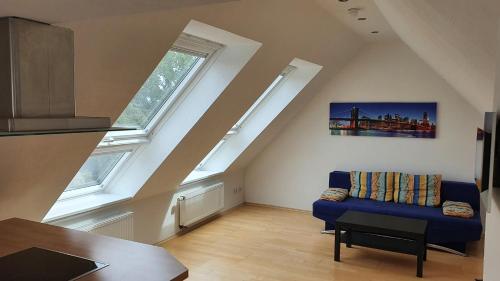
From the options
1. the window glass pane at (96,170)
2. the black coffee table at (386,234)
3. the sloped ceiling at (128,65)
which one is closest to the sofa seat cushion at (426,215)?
the black coffee table at (386,234)

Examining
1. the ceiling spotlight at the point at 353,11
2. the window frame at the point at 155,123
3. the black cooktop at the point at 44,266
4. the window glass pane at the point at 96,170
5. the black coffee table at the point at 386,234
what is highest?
the ceiling spotlight at the point at 353,11

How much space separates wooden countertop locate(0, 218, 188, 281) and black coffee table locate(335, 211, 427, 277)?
2.58 metres

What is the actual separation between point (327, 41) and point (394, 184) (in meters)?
2.24

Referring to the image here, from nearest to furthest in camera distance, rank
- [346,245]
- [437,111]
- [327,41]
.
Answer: [327,41], [346,245], [437,111]

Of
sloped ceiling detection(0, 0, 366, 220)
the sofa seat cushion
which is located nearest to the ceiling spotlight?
sloped ceiling detection(0, 0, 366, 220)

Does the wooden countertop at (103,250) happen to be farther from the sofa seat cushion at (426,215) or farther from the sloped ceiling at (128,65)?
the sofa seat cushion at (426,215)

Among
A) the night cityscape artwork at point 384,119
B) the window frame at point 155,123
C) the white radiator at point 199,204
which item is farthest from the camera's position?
the night cityscape artwork at point 384,119

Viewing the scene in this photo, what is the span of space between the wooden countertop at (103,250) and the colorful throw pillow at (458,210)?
3621 millimetres

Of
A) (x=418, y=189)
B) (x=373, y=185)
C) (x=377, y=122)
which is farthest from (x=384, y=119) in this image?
(x=418, y=189)

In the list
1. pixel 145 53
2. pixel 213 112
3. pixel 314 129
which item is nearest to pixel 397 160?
pixel 314 129

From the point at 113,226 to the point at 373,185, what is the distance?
3.39 metres

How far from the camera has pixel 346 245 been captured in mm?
4609

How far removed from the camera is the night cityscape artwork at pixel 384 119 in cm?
537

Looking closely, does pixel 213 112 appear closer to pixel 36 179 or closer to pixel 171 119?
pixel 171 119
